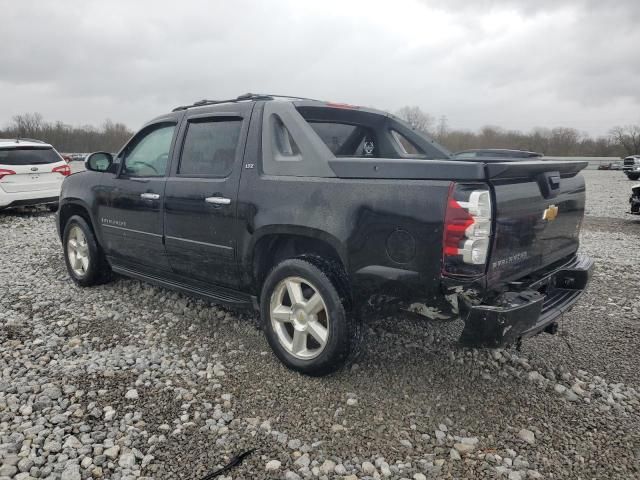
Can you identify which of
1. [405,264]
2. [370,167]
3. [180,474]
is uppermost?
[370,167]

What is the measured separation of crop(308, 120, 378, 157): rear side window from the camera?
389 cm

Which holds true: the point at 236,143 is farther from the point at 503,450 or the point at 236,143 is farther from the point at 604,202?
the point at 604,202

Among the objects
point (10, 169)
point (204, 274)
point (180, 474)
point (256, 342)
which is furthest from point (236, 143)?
point (10, 169)

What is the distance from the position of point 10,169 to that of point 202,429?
939cm

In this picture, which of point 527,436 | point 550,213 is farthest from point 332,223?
point 527,436

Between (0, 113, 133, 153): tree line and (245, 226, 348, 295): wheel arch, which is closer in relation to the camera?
(245, 226, 348, 295): wheel arch

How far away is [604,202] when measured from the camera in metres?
16.2

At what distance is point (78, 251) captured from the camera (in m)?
5.23

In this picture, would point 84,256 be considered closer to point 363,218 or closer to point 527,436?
point 363,218

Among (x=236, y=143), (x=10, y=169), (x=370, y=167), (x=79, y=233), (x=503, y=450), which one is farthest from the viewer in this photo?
(x=10, y=169)

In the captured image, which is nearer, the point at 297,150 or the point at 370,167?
the point at 370,167

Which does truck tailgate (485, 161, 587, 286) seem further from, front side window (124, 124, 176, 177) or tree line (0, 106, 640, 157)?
tree line (0, 106, 640, 157)

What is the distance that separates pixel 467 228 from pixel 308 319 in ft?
4.03

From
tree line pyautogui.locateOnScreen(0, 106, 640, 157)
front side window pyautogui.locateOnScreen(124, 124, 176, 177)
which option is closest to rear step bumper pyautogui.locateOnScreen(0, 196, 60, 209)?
front side window pyautogui.locateOnScreen(124, 124, 176, 177)
